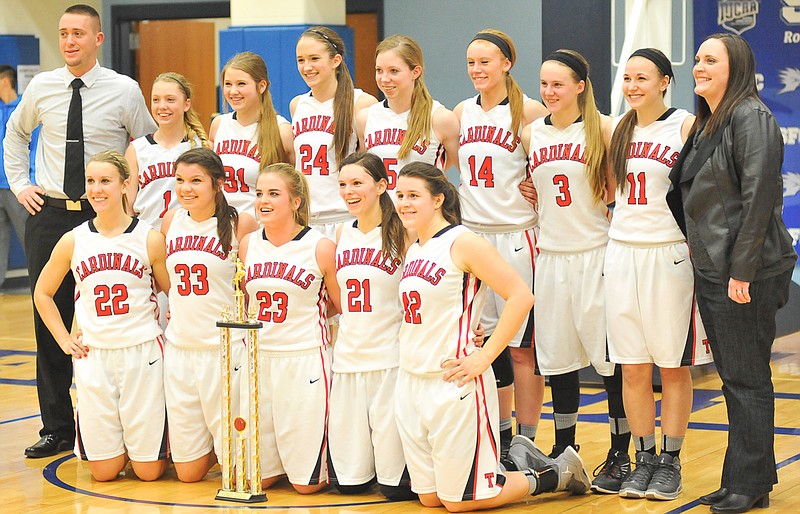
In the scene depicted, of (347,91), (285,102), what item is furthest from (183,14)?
(347,91)

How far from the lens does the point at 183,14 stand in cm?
1193

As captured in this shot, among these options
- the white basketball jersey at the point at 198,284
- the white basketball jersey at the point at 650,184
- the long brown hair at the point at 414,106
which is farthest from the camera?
the long brown hair at the point at 414,106

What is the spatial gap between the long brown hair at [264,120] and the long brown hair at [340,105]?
226 millimetres

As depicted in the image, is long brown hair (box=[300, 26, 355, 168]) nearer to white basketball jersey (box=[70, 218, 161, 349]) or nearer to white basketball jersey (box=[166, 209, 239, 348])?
white basketball jersey (box=[166, 209, 239, 348])

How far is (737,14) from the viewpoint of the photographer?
10133 millimetres

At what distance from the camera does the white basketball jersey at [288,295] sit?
4.55m

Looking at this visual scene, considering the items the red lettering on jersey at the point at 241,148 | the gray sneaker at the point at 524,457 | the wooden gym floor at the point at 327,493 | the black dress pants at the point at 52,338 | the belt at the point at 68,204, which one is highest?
the red lettering on jersey at the point at 241,148

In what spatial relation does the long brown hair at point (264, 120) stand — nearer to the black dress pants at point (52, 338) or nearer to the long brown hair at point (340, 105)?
the long brown hair at point (340, 105)

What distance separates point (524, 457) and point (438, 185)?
105 centimetres

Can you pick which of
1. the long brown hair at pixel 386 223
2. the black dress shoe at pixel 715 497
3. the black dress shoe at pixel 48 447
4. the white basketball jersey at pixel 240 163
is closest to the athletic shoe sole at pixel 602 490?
the black dress shoe at pixel 715 497

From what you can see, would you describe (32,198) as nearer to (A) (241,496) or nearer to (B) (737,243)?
(A) (241,496)

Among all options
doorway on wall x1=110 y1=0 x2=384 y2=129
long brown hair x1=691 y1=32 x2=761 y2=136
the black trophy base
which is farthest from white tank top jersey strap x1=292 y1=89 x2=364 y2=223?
doorway on wall x1=110 y1=0 x2=384 y2=129

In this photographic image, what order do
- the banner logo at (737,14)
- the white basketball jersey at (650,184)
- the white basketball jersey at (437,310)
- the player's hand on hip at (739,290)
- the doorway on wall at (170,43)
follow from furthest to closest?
the doorway on wall at (170,43) → the banner logo at (737,14) → the white basketball jersey at (650,184) → the white basketball jersey at (437,310) → the player's hand on hip at (739,290)

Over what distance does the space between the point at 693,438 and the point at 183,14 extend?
7.99 metres
